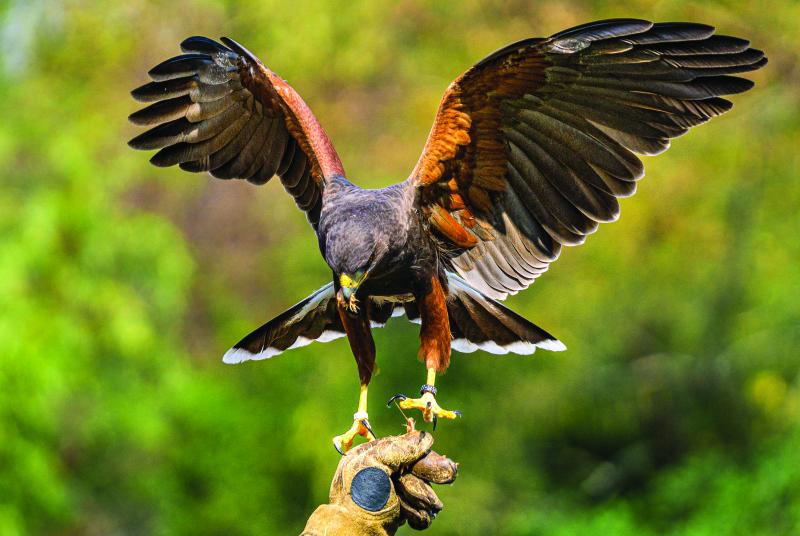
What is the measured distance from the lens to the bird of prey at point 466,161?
5160 mm

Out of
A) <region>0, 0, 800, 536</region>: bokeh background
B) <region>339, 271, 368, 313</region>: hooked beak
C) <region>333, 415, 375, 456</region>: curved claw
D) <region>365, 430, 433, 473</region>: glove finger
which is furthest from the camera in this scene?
<region>0, 0, 800, 536</region>: bokeh background

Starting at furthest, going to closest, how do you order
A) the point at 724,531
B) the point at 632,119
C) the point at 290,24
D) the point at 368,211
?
1. the point at 290,24
2. the point at 724,531
3. the point at 632,119
4. the point at 368,211

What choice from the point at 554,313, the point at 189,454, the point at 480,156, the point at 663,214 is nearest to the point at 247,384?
the point at 189,454

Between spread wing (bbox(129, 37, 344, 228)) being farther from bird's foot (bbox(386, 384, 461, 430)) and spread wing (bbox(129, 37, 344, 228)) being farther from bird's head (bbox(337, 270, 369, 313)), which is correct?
bird's foot (bbox(386, 384, 461, 430))

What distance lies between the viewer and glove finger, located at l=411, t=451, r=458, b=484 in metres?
4.62

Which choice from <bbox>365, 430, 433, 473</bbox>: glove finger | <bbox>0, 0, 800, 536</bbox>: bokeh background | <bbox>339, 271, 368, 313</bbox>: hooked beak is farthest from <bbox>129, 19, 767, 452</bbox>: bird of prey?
<bbox>0, 0, 800, 536</bbox>: bokeh background

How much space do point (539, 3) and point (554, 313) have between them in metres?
4.46

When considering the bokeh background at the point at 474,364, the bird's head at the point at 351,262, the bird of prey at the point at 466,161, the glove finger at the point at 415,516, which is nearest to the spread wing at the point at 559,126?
the bird of prey at the point at 466,161

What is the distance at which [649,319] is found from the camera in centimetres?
1358

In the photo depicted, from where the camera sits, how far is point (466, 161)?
5555 mm

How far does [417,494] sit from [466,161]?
5.41 feet

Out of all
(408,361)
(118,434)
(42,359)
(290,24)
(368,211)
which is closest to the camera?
(368,211)

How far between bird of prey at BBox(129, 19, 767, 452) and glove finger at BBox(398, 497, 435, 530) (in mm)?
471

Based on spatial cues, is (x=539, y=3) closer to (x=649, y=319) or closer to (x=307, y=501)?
(x=649, y=319)
